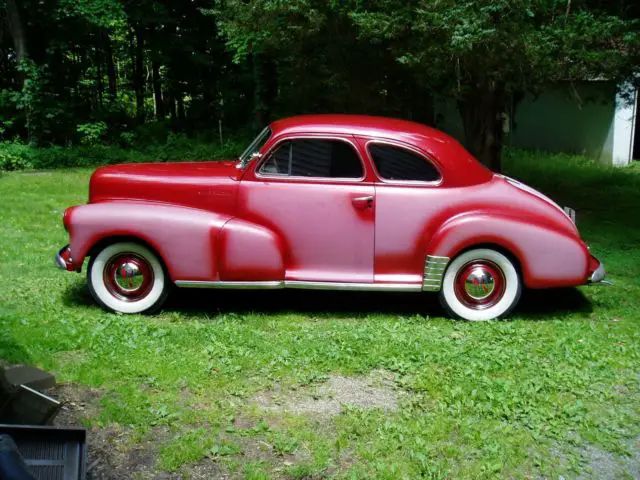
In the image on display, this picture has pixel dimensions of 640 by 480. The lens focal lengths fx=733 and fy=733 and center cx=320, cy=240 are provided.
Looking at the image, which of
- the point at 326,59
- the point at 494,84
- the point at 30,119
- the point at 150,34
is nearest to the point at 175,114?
the point at 150,34

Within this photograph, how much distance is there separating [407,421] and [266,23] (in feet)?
28.7

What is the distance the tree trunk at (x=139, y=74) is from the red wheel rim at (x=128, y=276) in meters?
18.3

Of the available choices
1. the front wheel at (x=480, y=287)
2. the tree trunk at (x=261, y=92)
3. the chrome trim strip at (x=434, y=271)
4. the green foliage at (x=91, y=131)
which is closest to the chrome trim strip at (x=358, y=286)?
the chrome trim strip at (x=434, y=271)

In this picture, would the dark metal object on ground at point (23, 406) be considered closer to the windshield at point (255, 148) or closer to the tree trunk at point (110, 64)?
the windshield at point (255, 148)

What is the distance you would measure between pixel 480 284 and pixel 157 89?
20.6m

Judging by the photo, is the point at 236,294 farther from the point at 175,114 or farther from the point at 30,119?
the point at 175,114

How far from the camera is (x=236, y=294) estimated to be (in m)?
7.12

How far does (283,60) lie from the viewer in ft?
51.2

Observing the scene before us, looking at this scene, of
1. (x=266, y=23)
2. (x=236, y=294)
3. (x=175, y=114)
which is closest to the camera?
(x=236, y=294)

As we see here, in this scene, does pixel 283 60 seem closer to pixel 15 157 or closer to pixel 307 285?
pixel 15 157

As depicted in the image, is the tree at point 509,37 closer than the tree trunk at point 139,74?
Yes

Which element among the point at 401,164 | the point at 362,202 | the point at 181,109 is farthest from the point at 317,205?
the point at 181,109

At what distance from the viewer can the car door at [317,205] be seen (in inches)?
244

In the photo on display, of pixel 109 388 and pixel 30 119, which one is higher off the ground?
pixel 30 119
